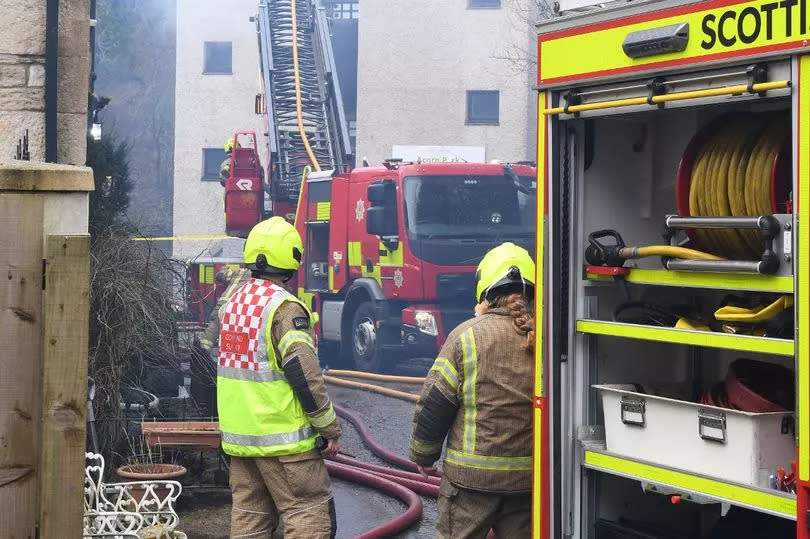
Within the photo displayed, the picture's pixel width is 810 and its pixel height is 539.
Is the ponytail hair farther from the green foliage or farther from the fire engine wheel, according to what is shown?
the fire engine wheel

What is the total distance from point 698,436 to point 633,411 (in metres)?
0.28

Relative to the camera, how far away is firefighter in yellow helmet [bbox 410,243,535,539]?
4270 mm

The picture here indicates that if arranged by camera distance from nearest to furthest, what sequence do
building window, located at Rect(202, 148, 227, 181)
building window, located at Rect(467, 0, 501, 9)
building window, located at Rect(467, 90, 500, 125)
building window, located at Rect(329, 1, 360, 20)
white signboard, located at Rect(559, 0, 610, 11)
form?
1. white signboard, located at Rect(559, 0, 610, 11)
2. building window, located at Rect(467, 0, 501, 9)
3. building window, located at Rect(467, 90, 500, 125)
4. building window, located at Rect(329, 1, 360, 20)
5. building window, located at Rect(202, 148, 227, 181)

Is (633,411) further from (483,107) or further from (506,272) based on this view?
(483,107)

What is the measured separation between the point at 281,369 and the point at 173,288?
3.47 metres

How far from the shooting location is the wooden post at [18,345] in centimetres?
249

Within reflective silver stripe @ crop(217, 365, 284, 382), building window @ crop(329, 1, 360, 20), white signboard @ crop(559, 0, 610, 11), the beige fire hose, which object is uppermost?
building window @ crop(329, 1, 360, 20)

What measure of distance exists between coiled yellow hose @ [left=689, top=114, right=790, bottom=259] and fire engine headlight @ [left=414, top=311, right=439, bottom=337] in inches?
384

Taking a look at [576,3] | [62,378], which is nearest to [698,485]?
[576,3]

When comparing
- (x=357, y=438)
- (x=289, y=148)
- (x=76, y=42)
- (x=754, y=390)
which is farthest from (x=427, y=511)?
(x=289, y=148)

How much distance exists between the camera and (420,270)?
13570 millimetres

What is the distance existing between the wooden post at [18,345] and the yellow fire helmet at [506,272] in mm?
2156

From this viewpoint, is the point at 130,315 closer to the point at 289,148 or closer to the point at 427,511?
the point at 427,511

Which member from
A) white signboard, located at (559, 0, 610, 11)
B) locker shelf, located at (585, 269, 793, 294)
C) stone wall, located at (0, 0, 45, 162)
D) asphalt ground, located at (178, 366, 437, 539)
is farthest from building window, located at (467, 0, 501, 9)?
locker shelf, located at (585, 269, 793, 294)
